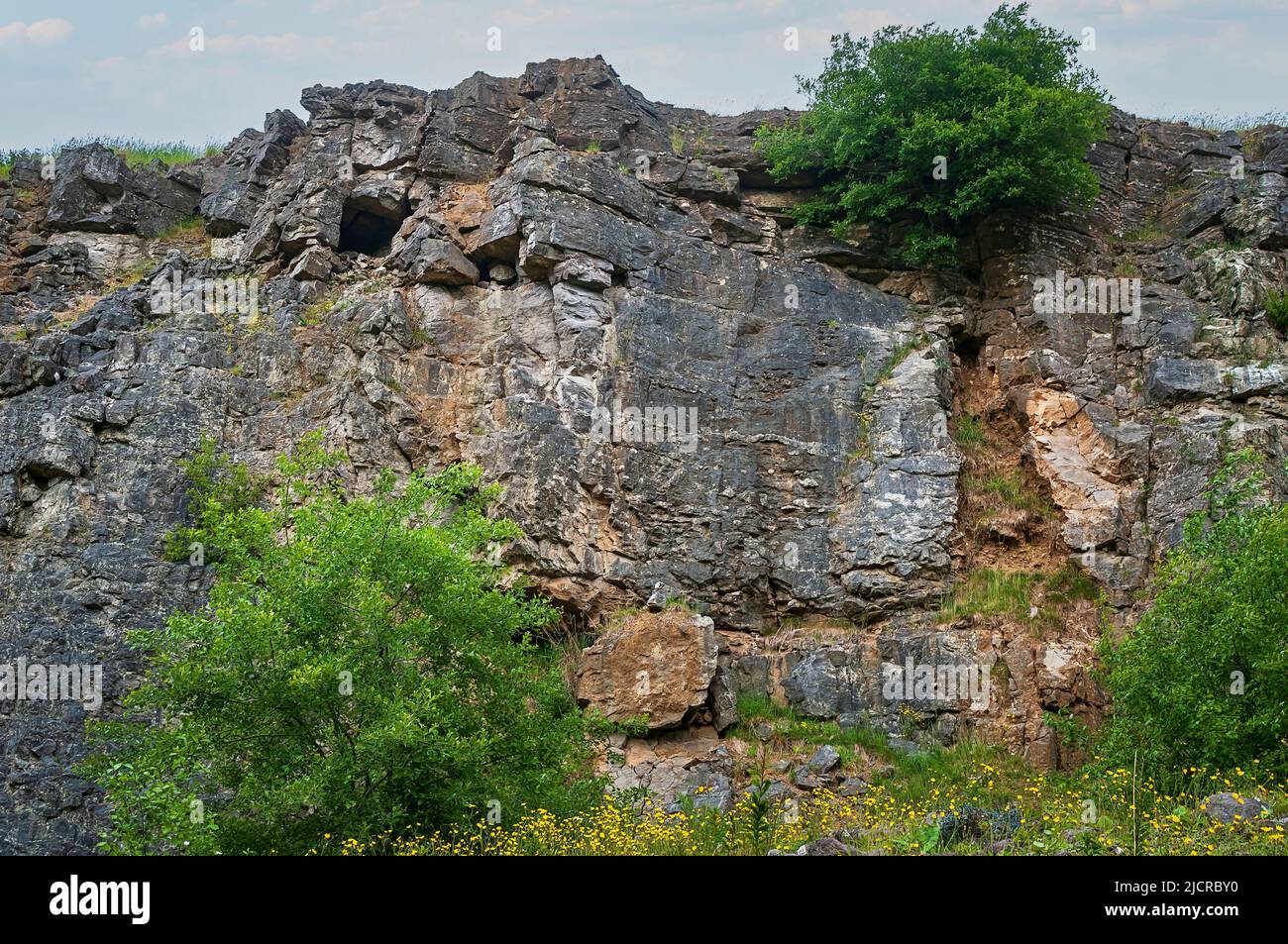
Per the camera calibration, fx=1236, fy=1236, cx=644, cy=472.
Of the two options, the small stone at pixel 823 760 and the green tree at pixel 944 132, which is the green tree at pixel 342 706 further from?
the green tree at pixel 944 132

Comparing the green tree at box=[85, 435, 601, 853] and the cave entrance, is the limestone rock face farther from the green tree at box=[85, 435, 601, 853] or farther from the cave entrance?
the cave entrance

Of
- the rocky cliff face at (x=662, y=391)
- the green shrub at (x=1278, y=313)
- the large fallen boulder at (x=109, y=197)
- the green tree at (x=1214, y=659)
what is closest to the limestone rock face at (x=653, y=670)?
the rocky cliff face at (x=662, y=391)

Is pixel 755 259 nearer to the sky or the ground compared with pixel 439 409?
nearer to the sky

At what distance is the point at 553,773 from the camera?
1505cm

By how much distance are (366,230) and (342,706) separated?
15.7 metres

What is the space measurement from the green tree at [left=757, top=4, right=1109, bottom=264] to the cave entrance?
8.47 m

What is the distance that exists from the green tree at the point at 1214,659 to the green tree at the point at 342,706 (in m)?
7.46

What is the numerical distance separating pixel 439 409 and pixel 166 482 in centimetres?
501

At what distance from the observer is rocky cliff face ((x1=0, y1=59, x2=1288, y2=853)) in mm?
20719

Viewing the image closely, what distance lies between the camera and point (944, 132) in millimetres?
24906

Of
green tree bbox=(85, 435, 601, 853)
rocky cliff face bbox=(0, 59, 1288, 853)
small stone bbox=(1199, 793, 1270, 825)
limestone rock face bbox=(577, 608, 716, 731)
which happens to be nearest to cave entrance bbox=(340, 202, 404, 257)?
rocky cliff face bbox=(0, 59, 1288, 853)

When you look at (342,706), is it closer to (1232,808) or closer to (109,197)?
(1232,808)
